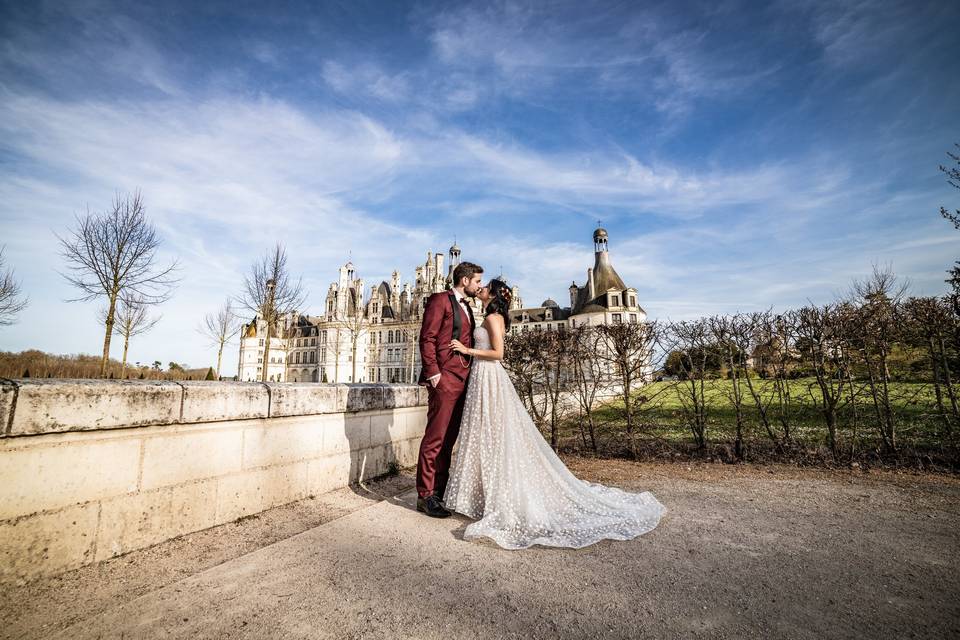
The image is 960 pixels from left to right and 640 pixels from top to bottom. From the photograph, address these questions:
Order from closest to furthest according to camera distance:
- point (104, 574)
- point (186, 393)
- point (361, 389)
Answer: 1. point (104, 574)
2. point (186, 393)
3. point (361, 389)

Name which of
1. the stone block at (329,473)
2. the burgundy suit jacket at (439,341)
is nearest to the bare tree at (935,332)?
the burgundy suit jacket at (439,341)

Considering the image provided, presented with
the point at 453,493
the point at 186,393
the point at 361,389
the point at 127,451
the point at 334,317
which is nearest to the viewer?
the point at 127,451

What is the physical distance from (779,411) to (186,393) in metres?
7.78

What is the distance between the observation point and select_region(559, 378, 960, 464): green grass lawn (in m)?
6.02

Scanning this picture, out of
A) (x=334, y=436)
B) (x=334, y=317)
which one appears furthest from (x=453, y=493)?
(x=334, y=317)

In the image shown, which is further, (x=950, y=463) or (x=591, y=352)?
(x=591, y=352)

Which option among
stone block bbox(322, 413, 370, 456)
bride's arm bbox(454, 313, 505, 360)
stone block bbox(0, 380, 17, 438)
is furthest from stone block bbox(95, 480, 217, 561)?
bride's arm bbox(454, 313, 505, 360)

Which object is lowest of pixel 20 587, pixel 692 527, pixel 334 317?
pixel 692 527

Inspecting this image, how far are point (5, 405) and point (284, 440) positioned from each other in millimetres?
2052

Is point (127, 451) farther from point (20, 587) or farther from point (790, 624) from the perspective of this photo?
point (790, 624)

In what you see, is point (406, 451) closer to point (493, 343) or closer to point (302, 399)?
point (302, 399)

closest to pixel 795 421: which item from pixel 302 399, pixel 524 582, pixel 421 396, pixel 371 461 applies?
pixel 421 396

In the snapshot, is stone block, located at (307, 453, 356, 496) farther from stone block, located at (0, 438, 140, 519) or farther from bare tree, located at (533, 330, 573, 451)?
bare tree, located at (533, 330, 573, 451)

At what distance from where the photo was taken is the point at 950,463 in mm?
5652
